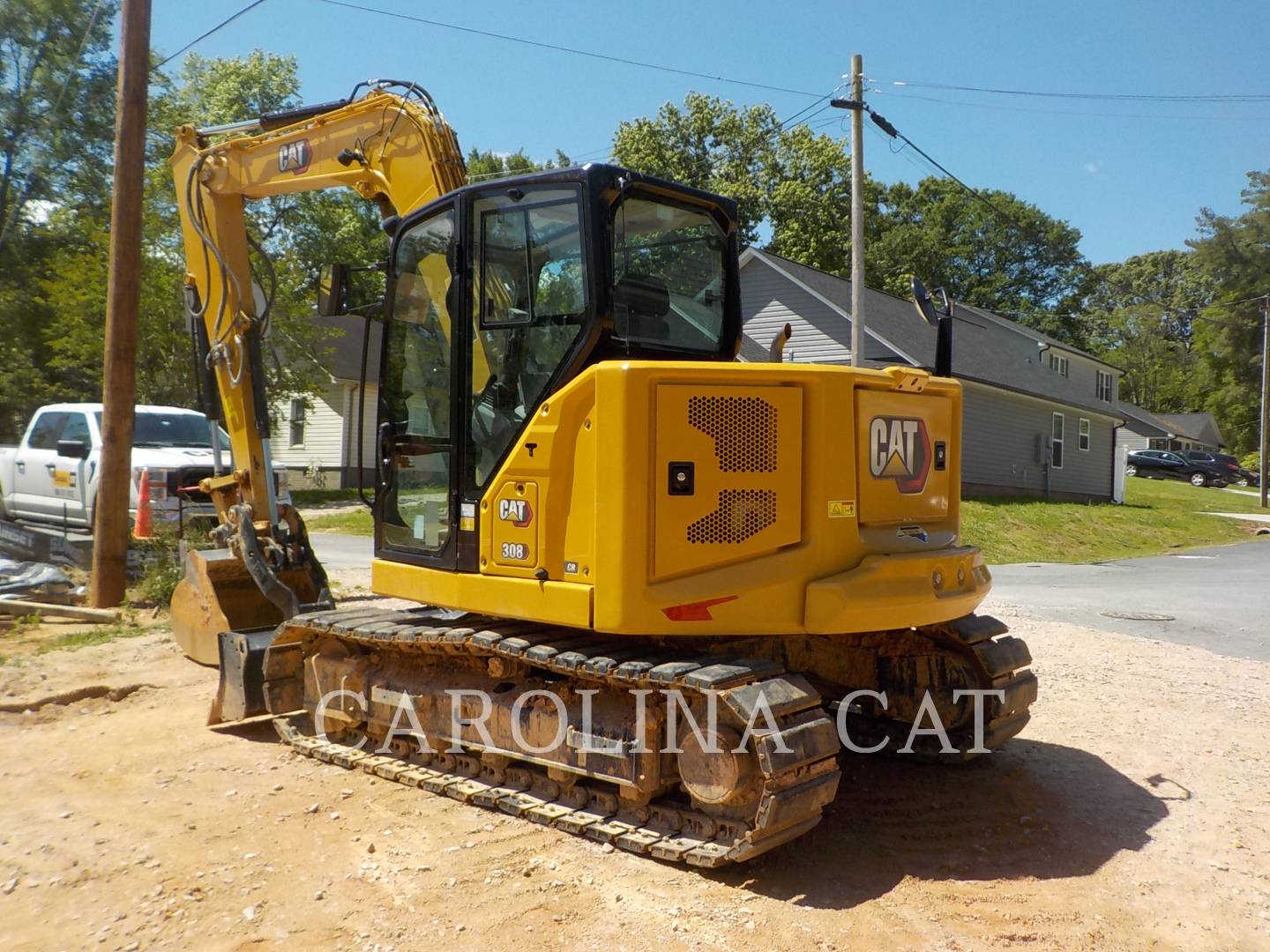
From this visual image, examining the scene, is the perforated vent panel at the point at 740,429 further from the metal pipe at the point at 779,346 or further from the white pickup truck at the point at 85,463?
the white pickup truck at the point at 85,463

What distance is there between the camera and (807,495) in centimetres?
461

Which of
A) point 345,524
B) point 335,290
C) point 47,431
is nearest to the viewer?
point 335,290

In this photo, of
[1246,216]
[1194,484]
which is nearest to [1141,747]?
[1194,484]

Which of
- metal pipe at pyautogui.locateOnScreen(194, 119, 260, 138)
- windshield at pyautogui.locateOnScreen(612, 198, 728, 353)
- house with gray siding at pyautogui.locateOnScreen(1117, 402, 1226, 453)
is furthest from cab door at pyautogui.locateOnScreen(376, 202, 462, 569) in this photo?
house with gray siding at pyautogui.locateOnScreen(1117, 402, 1226, 453)

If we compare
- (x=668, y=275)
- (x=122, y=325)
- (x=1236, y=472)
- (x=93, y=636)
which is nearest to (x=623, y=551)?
(x=668, y=275)

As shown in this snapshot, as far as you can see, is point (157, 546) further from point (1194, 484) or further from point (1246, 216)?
point (1246, 216)

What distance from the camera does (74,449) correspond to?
12.0 meters

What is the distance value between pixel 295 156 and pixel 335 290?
6.85 ft

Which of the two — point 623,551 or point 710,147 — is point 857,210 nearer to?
point 623,551

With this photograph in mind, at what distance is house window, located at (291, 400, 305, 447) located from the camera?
3198cm

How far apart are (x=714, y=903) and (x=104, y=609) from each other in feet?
26.1

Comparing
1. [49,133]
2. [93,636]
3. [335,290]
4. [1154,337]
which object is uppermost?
[1154,337]

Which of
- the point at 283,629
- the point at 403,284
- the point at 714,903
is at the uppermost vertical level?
the point at 403,284

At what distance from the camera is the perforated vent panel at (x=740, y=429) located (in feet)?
15.0
